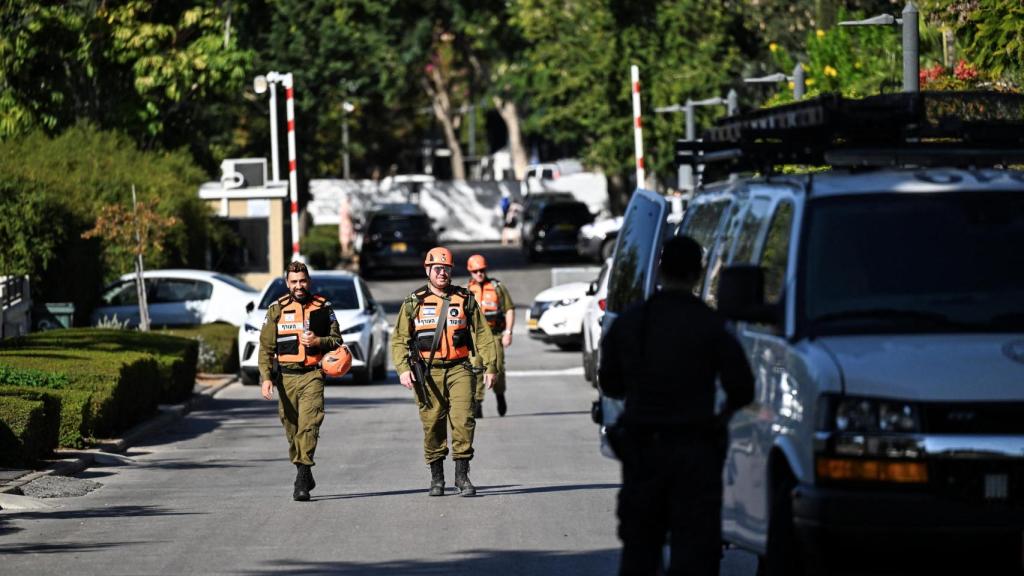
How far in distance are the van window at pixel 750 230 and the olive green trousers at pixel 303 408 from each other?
17.9ft

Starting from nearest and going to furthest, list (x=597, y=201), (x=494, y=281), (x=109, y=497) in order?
1. (x=109, y=497)
2. (x=494, y=281)
3. (x=597, y=201)

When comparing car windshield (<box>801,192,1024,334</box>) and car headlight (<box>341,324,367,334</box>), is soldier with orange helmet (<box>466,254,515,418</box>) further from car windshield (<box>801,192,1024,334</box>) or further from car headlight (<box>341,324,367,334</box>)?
car windshield (<box>801,192,1024,334</box>)

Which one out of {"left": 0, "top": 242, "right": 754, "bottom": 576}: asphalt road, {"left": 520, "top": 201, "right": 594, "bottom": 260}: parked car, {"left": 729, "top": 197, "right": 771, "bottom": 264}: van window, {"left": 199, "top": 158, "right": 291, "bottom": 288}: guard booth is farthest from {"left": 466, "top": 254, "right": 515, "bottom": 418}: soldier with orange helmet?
{"left": 520, "top": 201, "right": 594, "bottom": 260}: parked car

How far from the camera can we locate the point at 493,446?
18641mm

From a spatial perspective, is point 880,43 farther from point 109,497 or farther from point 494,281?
point 109,497

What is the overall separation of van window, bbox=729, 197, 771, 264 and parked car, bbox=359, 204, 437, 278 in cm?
4189

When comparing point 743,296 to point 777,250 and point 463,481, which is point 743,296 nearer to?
point 777,250

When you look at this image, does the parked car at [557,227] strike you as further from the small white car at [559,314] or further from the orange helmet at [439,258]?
the orange helmet at [439,258]

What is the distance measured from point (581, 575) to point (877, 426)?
3.08 m

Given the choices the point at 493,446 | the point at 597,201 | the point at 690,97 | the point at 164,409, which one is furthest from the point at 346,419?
the point at 597,201

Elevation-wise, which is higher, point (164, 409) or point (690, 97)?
point (690, 97)

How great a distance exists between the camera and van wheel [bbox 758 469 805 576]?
8.08 metres

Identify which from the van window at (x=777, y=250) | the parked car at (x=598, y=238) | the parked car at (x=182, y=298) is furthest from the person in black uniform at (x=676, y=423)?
the parked car at (x=598, y=238)

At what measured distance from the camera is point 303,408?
46.7 feet
